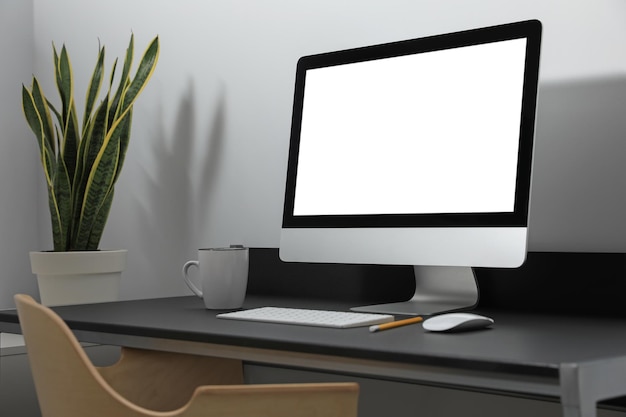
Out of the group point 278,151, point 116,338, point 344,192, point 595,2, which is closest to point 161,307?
point 116,338

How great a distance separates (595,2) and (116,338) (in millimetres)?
905

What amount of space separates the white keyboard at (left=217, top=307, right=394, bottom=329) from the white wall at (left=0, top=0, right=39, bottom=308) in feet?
Answer: 4.08

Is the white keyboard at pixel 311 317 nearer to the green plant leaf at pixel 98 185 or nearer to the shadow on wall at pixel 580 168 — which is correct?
the shadow on wall at pixel 580 168

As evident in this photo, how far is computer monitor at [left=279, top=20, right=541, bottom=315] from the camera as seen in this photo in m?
1.23

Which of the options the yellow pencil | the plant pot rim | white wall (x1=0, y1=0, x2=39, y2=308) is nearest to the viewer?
the yellow pencil

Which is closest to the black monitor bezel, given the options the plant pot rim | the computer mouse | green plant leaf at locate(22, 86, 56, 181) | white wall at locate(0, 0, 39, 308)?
the computer mouse

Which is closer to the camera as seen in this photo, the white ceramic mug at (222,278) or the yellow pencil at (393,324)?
the yellow pencil at (393,324)

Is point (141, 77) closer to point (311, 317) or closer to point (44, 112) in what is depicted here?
point (44, 112)

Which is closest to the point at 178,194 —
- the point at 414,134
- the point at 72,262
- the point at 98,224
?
the point at 98,224

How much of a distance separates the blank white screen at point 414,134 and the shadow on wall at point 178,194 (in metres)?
0.51

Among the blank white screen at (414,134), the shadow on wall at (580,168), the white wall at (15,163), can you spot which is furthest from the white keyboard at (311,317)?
the white wall at (15,163)

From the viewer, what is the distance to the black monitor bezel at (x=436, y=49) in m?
1.21

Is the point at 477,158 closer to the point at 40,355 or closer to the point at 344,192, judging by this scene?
the point at 344,192

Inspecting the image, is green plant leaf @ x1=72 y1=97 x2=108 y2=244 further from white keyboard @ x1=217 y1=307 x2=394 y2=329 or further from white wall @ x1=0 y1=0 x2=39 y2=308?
white keyboard @ x1=217 y1=307 x2=394 y2=329
